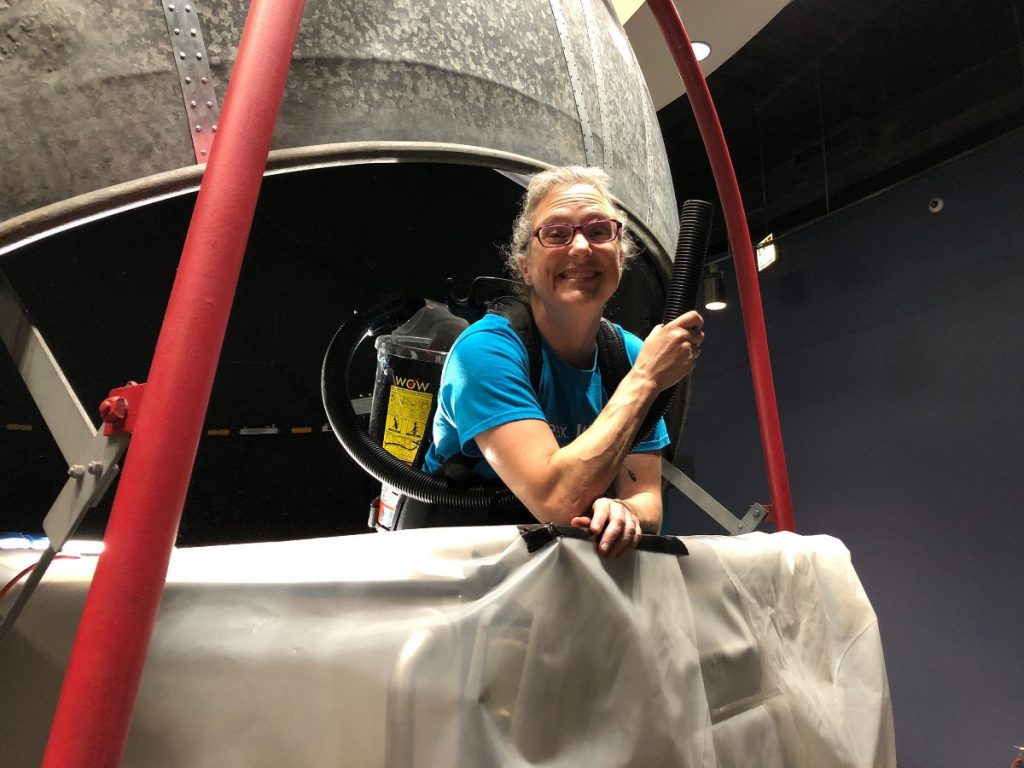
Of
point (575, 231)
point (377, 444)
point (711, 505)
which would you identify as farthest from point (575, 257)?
point (377, 444)

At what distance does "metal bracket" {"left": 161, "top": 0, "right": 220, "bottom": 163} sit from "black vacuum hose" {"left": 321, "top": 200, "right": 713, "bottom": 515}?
1.93 ft

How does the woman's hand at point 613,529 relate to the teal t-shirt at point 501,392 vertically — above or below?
below

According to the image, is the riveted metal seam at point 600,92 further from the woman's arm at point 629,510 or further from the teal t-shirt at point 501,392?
the woman's arm at point 629,510

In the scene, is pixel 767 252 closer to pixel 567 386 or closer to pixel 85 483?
pixel 567 386

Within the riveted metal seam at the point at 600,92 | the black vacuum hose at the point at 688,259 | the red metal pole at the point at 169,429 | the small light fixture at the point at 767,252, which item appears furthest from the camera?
the small light fixture at the point at 767,252

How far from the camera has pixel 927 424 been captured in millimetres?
2791

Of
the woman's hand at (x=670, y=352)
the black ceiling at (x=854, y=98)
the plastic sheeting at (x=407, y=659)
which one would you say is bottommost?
the plastic sheeting at (x=407, y=659)

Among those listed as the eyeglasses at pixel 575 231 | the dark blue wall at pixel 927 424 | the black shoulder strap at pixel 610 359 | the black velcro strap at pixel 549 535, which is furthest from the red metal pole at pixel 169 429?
the dark blue wall at pixel 927 424

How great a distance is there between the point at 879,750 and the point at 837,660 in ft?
0.35

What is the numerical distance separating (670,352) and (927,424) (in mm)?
2282

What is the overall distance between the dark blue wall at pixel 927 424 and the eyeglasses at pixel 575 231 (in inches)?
82.6

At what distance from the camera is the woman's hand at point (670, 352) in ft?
3.12

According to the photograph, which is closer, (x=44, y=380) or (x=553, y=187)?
(x=44, y=380)

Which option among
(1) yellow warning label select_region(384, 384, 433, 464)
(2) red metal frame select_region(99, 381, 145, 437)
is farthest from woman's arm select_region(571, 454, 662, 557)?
(1) yellow warning label select_region(384, 384, 433, 464)
